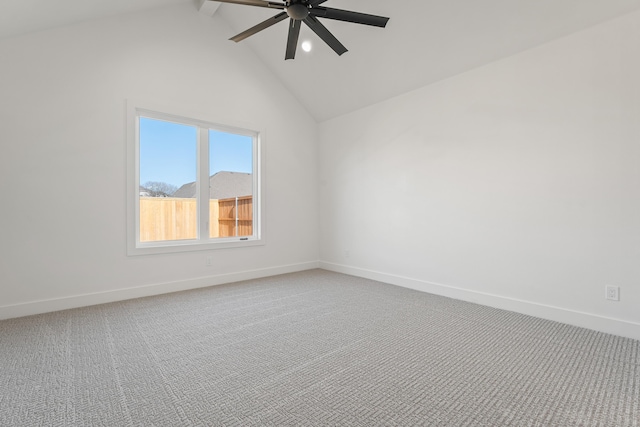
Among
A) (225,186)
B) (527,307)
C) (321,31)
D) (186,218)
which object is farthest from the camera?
(225,186)

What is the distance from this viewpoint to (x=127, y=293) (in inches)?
131

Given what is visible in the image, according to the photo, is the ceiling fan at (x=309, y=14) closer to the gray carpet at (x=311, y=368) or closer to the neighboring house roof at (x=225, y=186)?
the neighboring house roof at (x=225, y=186)

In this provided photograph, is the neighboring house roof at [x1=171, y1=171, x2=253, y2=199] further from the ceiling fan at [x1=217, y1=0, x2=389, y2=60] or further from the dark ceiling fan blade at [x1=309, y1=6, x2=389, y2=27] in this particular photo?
the dark ceiling fan blade at [x1=309, y1=6, x2=389, y2=27]

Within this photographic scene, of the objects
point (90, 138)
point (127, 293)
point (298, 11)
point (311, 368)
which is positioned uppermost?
point (298, 11)

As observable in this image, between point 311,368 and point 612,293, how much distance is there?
2.45 metres

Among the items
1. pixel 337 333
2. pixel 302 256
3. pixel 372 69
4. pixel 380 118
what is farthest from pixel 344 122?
pixel 337 333

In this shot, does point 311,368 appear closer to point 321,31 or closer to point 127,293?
point 127,293

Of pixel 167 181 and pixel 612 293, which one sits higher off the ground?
pixel 167 181

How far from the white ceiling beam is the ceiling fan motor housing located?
195 cm

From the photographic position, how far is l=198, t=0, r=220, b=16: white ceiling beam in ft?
12.1

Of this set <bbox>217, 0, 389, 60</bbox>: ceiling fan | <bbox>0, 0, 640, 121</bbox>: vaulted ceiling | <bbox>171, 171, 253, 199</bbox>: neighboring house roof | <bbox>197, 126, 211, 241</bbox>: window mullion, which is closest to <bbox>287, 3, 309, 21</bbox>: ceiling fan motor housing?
<bbox>217, 0, 389, 60</bbox>: ceiling fan

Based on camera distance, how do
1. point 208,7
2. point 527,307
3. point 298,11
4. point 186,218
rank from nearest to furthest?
point 298,11 → point 527,307 → point 208,7 → point 186,218

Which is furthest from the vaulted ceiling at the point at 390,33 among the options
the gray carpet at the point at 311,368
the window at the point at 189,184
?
the gray carpet at the point at 311,368

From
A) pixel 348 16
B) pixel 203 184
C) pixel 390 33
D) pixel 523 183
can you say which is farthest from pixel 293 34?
pixel 523 183
